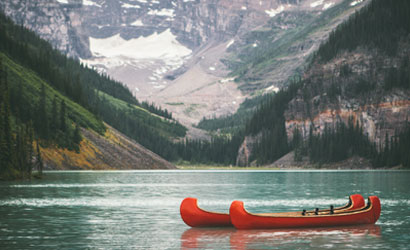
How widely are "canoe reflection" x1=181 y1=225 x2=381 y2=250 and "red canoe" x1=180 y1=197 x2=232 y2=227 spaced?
723mm

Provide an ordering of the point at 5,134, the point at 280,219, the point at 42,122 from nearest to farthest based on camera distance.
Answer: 1. the point at 280,219
2. the point at 5,134
3. the point at 42,122

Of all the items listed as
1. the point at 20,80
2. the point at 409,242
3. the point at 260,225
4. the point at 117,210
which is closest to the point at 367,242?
the point at 409,242

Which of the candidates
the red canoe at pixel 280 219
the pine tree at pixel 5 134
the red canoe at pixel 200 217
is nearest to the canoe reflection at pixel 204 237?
the red canoe at pixel 200 217

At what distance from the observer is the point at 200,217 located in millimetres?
52750

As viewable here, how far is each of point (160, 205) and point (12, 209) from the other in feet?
65.8

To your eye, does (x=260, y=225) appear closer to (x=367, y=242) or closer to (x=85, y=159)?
(x=367, y=242)

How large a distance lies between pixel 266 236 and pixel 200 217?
769 cm

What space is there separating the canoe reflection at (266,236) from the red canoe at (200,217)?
2.37 ft

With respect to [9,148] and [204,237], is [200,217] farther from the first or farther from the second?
[9,148]

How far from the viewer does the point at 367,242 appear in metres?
45.1

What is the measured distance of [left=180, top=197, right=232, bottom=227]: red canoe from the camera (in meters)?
52.5

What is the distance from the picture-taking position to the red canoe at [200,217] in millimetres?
52500

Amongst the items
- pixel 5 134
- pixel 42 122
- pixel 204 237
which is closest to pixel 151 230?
pixel 204 237

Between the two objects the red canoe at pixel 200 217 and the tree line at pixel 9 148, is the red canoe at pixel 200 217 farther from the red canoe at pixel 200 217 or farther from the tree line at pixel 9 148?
the tree line at pixel 9 148
